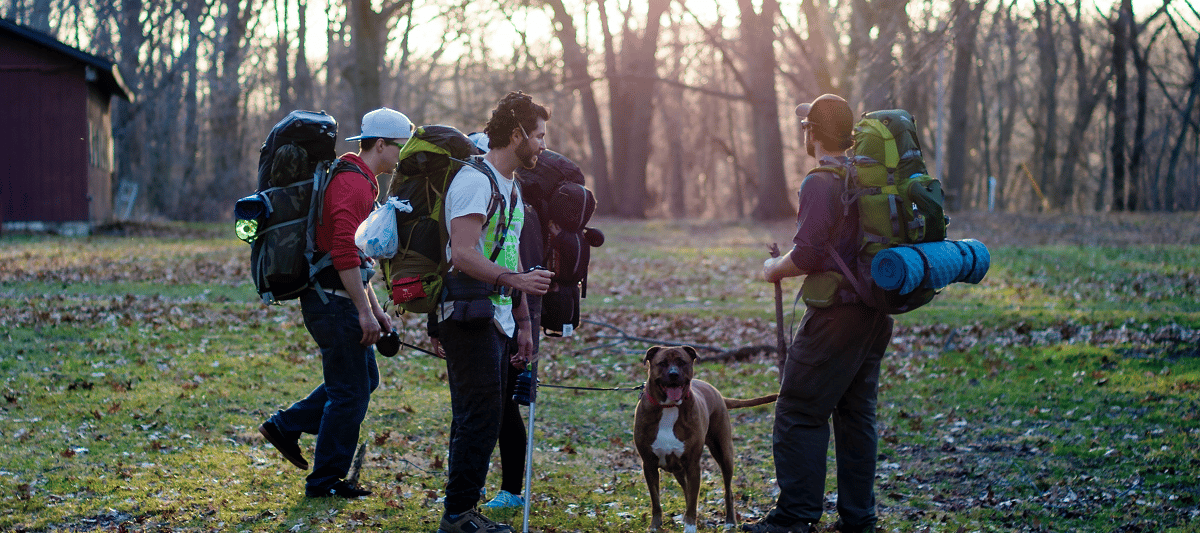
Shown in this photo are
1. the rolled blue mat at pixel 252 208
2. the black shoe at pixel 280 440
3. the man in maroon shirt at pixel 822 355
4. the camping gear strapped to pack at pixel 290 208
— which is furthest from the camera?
the black shoe at pixel 280 440

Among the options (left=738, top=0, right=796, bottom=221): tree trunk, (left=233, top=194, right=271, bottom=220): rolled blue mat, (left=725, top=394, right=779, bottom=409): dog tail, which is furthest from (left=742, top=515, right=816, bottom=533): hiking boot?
(left=738, top=0, right=796, bottom=221): tree trunk

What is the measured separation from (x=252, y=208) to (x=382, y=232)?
104 cm

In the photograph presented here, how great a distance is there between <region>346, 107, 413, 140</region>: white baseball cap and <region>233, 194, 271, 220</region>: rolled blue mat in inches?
24.3

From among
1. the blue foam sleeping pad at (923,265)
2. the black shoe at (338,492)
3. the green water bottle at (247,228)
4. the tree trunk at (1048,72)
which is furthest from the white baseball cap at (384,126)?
the tree trunk at (1048,72)

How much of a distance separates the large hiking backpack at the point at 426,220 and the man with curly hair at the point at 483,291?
6 cm

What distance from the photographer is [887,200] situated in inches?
188

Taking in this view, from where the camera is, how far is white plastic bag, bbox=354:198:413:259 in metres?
4.53

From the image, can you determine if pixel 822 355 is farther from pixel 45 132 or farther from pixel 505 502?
pixel 45 132

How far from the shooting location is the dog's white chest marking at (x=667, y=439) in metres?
5.42

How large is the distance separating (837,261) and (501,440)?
7.17ft

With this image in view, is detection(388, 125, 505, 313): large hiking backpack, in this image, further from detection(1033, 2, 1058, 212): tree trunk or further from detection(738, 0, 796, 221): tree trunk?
detection(1033, 2, 1058, 212): tree trunk

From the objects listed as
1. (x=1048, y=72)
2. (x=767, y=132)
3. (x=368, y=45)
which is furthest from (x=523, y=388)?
(x=1048, y=72)

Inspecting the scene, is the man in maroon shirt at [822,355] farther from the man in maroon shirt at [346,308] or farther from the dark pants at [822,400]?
the man in maroon shirt at [346,308]

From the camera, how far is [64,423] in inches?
294
